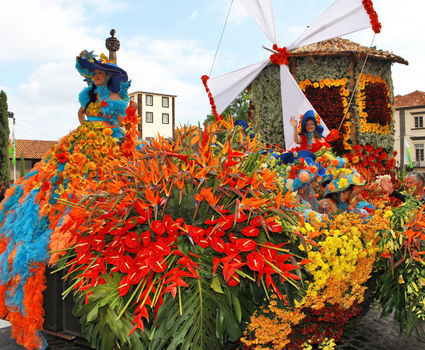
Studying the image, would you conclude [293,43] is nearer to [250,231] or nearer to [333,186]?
[333,186]

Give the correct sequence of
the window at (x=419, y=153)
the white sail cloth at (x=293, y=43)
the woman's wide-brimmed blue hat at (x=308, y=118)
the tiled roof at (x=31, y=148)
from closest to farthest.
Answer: the woman's wide-brimmed blue hat at (x=308, y=118) < the white sail cloth at (x=293, y=43) < the window at (x=419, y=153) < the tiled roof at (x=31, y=148)

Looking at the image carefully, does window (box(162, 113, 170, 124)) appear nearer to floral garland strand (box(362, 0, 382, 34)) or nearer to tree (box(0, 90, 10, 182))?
tree (box(0, 90, 10, 182))

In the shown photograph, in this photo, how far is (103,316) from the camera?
216 centimetres

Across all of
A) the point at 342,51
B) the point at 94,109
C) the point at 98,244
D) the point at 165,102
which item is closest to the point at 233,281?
the point at 98,244

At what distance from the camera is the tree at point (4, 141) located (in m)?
26.2

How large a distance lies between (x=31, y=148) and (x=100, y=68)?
148 feet

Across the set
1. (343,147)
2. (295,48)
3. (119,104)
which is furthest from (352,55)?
(119,104)

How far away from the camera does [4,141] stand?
26797mm

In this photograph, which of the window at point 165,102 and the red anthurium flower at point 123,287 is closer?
the red anthurium flower at point 123,287

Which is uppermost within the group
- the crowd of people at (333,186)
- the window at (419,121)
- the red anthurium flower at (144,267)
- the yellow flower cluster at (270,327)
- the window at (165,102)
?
the window at (165,102)

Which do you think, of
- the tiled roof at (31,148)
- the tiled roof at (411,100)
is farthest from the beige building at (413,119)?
the tiled roof at (31,148)

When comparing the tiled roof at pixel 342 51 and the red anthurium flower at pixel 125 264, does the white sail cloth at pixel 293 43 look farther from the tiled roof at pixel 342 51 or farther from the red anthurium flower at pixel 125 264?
the red anthurium flower at pixel 125 264

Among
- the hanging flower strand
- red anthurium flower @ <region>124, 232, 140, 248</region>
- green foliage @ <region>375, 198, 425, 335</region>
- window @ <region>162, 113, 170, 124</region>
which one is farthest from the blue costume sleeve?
window @ <region>162, 113, 170, 124</region>

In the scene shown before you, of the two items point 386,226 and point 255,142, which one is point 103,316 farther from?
point 386,226
